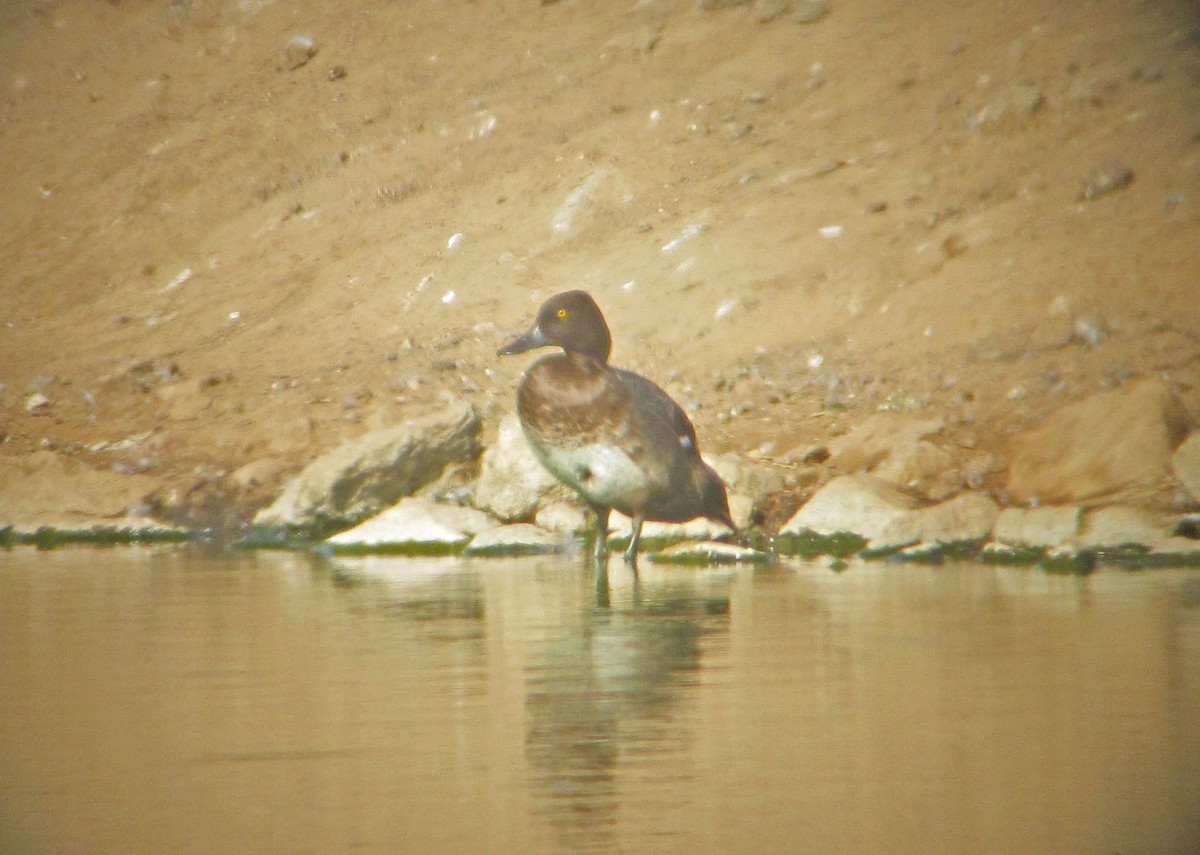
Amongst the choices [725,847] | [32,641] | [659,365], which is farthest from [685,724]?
[659,365]

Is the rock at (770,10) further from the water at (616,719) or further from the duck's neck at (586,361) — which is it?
the water at (616,719)

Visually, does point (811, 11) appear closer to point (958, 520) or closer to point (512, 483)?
point (512, 483)

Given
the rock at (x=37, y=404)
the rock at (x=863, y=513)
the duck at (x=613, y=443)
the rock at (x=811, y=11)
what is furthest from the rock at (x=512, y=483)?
the rock at (x=811, y=11)

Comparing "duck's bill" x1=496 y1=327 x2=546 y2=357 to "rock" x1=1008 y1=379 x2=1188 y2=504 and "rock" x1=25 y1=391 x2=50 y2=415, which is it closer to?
"rock" x1=1008 y1=379 x2=1188 y2=504

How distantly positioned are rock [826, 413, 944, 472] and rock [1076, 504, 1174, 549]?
6.36 feet

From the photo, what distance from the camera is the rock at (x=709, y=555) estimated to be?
8531 mm

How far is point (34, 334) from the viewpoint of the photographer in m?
15.9

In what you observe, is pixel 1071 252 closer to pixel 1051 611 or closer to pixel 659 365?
pixel 659 365

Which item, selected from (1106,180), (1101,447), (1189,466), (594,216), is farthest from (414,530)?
(1106,180)

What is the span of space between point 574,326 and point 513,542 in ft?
4.55

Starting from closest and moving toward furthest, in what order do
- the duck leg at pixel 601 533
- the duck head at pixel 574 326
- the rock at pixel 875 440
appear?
the duck leg at pixel 601 533 < the duck head at pixel 574 326 < the rock at pixel 875 440

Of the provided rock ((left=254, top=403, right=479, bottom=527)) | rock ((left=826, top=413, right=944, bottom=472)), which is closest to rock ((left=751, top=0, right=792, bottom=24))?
rock ((left=826, top=413, right=944, bottom=472))

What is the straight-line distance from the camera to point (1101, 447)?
29.9 ft

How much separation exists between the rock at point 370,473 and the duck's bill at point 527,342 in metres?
1.64
